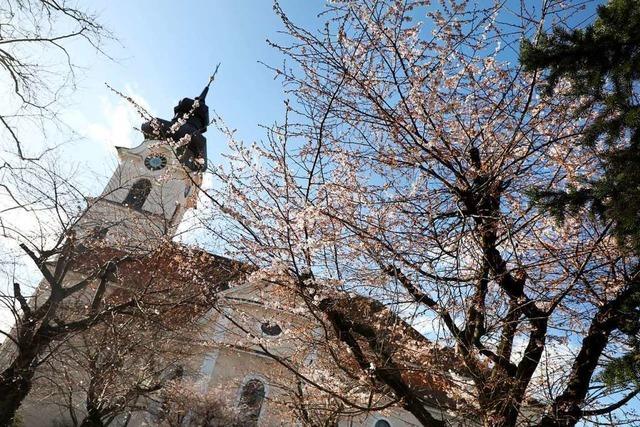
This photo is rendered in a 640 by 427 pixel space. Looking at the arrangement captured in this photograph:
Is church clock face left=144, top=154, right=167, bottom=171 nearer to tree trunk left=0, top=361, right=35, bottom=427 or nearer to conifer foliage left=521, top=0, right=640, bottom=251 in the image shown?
tree trunk left=0, top=361, right=35, bottom=427

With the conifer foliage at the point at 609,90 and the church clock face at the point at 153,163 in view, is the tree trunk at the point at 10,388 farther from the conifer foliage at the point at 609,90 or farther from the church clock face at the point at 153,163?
the church clock face at the point at 153,163

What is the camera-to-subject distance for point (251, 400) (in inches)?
640

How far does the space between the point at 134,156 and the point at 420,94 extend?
74.2 feet

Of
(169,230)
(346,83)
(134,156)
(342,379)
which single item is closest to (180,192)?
(134,156)

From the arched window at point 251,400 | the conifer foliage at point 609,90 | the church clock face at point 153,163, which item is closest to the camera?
the conifer foliage at point 609,90

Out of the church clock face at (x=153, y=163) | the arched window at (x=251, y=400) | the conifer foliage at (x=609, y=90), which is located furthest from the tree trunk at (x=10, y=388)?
the church clock face at (x=153, y=163)

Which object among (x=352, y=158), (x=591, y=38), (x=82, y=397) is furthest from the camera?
(x=82, y=397)

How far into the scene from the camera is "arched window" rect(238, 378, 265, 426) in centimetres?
1549

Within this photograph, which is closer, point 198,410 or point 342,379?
point 342,379

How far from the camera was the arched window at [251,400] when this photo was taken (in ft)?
50.8

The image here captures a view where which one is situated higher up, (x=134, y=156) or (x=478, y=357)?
(x=134, y=156)

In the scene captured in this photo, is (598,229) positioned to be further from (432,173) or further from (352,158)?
(352,158)

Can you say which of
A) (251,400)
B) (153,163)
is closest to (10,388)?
(251,400)

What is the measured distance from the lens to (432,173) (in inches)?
179
